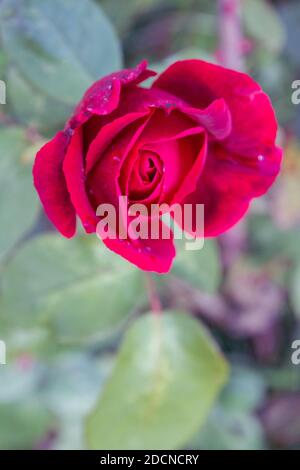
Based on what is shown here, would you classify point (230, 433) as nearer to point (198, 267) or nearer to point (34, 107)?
point (198, 267)

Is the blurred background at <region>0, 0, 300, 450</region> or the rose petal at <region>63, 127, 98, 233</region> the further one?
the blurred background at <region>0, 0, 300, 450</region>

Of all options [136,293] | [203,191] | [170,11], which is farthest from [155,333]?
[170,11]

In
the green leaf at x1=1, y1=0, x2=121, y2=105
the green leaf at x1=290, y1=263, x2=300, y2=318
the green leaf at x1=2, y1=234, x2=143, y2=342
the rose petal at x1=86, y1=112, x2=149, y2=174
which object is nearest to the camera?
the rose petal at x1=86, y1=112, x2=149, y2=174

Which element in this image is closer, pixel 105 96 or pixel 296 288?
pixel 105 96

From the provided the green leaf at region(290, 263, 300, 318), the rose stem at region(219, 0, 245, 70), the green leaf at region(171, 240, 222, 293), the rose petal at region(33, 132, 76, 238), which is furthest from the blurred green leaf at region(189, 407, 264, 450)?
the rose petal at region(33, 132, 76, 238)

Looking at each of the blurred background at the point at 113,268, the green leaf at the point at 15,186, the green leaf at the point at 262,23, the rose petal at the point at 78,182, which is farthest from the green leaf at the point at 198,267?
the green leaf at the point at 262,23

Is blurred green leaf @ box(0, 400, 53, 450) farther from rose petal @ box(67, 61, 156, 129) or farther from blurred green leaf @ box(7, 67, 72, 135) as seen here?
rose petal @ box(67, 61, 156, 129)

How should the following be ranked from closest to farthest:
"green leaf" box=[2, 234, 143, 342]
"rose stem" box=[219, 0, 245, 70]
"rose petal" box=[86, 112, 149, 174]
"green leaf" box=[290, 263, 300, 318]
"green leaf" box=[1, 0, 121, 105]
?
"rose petal" box=[86, 112, 149, 174] < "green leaf" box=[1, 0, 121, 105] < "green leaf" box=[2, 234, 143, 342] < "rose stem" box=[219, 0, 245, 70] < "green leaf" box=[290, 263, 300, 318]

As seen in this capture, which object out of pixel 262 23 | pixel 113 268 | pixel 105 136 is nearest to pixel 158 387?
pixel 113 268
